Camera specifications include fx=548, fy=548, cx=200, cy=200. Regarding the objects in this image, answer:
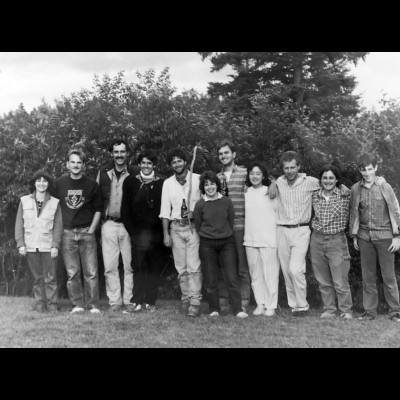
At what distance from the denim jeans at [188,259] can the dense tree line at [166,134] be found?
46.0 inches

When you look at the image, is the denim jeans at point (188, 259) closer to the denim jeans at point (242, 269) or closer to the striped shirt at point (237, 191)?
the denim jeans at point (242, 269)

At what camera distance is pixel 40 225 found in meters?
6.50

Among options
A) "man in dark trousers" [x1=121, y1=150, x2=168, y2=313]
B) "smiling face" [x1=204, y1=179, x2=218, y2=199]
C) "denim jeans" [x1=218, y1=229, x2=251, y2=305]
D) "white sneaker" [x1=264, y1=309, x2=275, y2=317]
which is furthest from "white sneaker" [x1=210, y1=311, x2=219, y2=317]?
"smiling face" [x1=204, y1=179, x2=218, y2=199]

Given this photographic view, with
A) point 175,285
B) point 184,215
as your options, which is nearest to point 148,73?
point 184,215

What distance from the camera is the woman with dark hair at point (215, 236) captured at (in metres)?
6.23

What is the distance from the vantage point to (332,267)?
626cm

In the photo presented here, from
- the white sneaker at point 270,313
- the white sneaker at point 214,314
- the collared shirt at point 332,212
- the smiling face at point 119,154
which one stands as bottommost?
the white sneaker at point 270,313

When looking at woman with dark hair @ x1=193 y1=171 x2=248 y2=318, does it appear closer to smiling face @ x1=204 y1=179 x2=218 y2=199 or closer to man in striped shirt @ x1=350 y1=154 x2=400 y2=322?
smiling face @ x1=204 y1=179 x2=218 y2=199

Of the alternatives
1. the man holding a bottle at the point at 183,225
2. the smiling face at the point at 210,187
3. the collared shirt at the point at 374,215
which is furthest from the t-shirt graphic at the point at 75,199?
the collared shirt at the point at 374,215

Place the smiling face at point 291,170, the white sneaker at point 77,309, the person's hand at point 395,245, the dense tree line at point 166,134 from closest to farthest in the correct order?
the person's hand at point 395,245
the smiling face at point 291,170
the white sneaker at point 77,309
the dense tree line at point 166,134

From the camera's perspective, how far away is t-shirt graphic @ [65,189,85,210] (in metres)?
6.48

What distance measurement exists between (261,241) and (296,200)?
0.62 metres

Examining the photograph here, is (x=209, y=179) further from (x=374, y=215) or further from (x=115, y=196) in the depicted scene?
(x=374, y=215)

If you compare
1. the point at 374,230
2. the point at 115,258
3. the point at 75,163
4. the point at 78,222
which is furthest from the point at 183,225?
the point at 374,230
